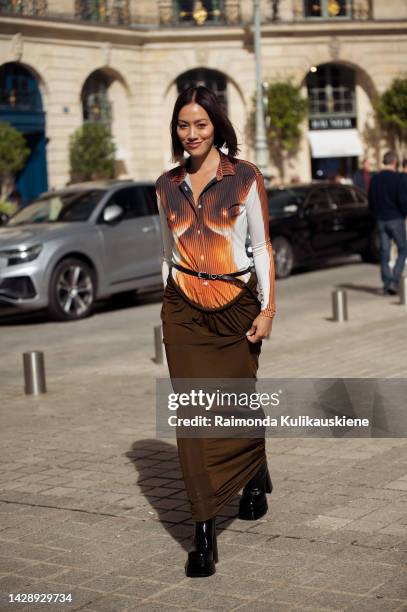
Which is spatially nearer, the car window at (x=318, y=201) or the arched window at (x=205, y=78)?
the car window at (x=318, y=201)

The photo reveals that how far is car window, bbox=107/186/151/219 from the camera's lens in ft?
53.6

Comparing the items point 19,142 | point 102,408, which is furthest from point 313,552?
point 19,142

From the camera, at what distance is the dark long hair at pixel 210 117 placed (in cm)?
505

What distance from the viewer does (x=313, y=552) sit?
16.4 ft

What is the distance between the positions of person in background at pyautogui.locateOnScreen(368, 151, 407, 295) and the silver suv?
3.14 meters

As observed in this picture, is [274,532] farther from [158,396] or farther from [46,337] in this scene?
[46,337]

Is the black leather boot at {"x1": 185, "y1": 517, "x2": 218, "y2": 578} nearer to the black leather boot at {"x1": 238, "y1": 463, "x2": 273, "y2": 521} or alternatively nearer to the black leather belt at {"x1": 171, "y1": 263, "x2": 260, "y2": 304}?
the black leather boot at {"x1": 238, "y1": 463, "x2": 273, "y2": 521}

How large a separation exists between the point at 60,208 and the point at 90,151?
64.7ft

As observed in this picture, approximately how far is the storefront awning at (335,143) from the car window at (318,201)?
21.5 meters

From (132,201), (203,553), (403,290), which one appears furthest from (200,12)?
(203,553)

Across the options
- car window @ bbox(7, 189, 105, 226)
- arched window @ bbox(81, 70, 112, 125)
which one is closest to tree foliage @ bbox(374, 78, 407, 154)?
arched window @ bbox(81, 70, 112, 125)

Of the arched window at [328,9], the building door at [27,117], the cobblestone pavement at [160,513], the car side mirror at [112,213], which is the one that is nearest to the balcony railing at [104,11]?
the building door at [27,117]

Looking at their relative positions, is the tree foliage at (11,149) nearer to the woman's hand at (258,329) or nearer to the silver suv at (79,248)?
the silver suv at (79,248)

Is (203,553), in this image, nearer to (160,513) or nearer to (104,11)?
(160,513)
